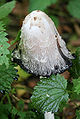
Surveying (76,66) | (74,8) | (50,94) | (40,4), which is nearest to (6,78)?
(50,94)

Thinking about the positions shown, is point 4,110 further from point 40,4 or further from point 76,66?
point 40,4

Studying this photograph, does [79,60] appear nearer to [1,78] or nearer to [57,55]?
[57,55]

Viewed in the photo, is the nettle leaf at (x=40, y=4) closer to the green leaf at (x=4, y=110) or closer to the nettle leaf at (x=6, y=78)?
the green leaf at (x=4, y=110)

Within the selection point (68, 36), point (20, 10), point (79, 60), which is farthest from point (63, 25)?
point (79, 60)

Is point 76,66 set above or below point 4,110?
above

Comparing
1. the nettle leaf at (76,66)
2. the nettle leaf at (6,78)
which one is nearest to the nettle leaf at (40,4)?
the nettle leaf at (76,66)
